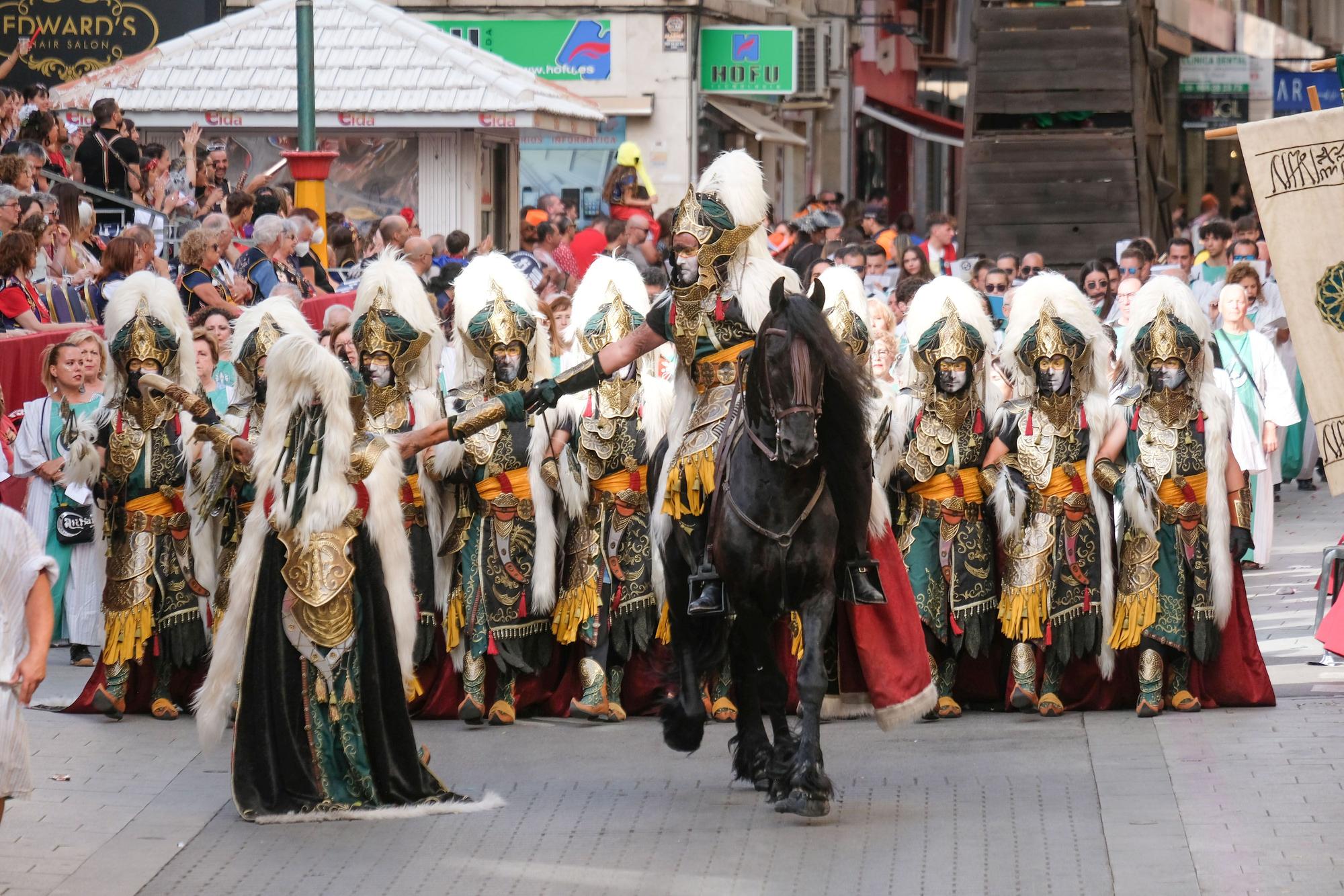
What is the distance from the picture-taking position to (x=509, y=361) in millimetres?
10133

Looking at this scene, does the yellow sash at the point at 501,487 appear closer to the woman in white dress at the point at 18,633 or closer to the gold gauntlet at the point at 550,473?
the gold gauntlet at the point at 550,473

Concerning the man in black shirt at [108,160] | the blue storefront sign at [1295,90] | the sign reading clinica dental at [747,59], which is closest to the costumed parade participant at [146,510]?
the man in black shirt at [108,160]

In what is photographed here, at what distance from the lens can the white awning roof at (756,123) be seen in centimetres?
2942

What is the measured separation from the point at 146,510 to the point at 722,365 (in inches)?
120

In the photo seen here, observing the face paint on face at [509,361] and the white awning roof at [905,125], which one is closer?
the face paint on face at [509,361]

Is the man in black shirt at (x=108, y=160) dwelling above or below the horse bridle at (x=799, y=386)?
above

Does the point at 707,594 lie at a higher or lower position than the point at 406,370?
lower

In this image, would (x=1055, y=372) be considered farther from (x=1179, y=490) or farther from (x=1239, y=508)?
(x=1239, y=508)

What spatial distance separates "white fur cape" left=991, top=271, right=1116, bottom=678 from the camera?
33.7 feet

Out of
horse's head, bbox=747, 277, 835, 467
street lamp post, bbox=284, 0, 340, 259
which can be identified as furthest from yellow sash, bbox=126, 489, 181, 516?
street lamp post, bbox=284, 0, 340, 259

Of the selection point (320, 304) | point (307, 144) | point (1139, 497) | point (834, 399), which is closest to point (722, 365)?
point (834, 399)

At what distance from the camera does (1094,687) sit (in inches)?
414

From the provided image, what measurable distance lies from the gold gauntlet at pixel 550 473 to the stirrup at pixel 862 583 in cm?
207

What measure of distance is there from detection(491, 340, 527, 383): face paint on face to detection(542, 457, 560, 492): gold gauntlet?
42cm
